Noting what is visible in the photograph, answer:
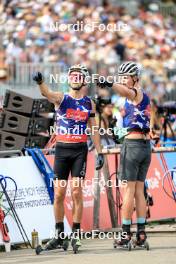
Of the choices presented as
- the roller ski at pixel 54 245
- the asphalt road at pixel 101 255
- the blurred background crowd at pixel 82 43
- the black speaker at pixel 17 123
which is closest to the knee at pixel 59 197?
the roller ski at pixel 54 245

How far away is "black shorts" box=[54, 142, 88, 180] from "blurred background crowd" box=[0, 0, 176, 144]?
7.79m

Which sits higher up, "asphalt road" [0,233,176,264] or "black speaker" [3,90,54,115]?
"black speaker" [3,90,54,115]

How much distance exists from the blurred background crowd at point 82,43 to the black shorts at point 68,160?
7.79 metres

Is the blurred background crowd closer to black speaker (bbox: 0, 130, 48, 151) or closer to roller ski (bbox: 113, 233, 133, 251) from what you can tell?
black speaker (bbox: 0, 130, 48, 151)

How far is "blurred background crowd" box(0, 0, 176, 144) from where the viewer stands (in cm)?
2045

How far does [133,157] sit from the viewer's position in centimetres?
1049

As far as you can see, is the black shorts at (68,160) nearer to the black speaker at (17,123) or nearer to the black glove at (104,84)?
the black glove at (104,84)

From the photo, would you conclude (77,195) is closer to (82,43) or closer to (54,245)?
(54,245)

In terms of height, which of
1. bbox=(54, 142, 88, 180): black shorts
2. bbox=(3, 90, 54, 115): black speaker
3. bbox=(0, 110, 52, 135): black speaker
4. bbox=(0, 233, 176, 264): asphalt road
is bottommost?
bbox=(0, 233, 176, 264): asphalt road

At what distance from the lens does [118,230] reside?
38.5 ft

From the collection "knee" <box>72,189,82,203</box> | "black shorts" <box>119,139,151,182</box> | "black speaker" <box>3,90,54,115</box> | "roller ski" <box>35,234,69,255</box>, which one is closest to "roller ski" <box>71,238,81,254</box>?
"roller ski" <box>35,234,69,255</box>

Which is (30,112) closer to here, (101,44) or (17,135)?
(17,135)

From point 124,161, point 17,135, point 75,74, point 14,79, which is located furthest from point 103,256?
point 14,79

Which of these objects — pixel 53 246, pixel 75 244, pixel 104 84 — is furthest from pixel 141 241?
pixel 104 84
